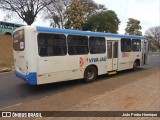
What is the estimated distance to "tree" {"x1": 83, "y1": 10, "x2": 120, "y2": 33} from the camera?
5103 cm

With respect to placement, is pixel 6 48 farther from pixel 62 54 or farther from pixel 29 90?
pixel 62 54

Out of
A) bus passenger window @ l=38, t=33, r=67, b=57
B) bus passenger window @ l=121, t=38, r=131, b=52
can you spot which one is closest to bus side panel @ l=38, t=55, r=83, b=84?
bus passenger window @ l=38, t=33, r=67, b=57

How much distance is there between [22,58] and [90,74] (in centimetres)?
385

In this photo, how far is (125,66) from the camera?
13.4m

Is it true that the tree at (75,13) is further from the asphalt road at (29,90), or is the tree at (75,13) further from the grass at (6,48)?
the asphalt road at (29,90)

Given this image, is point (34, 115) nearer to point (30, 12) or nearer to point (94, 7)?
point (30, 12)

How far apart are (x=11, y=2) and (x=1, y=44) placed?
9.39 m

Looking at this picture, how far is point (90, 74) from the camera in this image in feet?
35.0

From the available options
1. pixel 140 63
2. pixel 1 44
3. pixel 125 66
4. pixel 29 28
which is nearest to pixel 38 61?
pixel 29 28

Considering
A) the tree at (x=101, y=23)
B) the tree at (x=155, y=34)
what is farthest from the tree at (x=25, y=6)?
the tree at (x=155, y=34)

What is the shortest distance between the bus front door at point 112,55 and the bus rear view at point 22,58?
519 centimetres

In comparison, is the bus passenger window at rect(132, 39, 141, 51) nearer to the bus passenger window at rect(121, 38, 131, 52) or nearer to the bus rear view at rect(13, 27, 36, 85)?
the bus passenger window at rect(121, 38, 131, 52)

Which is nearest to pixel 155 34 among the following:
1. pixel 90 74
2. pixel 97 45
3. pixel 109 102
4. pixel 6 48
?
pixel 6 48

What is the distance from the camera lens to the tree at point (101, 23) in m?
51.0
